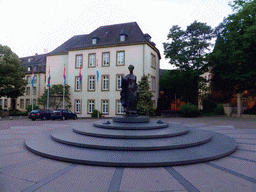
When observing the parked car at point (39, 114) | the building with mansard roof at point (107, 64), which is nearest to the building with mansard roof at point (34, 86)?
the building with mansard roof at point (107, 64)

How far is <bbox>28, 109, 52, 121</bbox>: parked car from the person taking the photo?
2278cm

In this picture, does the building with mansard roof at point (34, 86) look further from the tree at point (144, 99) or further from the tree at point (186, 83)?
the tree at point (186, 83)

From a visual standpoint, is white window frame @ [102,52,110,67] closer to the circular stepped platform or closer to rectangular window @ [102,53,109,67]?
rectangular window @ [102,53,109,67]

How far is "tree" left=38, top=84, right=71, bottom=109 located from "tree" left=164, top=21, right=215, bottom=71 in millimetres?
19194

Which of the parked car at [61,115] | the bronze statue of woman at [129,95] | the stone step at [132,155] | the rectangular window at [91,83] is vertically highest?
the rectangular window at [91,83]

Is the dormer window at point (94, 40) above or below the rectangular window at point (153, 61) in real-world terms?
above

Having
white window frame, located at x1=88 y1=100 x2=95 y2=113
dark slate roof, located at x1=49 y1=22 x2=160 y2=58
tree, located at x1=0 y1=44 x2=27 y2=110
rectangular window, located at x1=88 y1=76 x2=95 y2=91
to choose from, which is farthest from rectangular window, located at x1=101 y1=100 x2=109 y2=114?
tree, located at x1=0 y1=44 x2=27 y2=110

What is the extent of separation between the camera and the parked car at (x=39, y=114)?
2278 cm

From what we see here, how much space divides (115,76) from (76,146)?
23.2 meters

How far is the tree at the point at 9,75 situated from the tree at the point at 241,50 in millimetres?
33921

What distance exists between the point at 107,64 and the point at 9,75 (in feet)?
61.5

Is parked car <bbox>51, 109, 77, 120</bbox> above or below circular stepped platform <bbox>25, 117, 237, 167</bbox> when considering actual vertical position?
below

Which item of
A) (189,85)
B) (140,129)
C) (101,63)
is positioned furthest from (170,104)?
(140,129)

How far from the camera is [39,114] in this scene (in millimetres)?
23000
